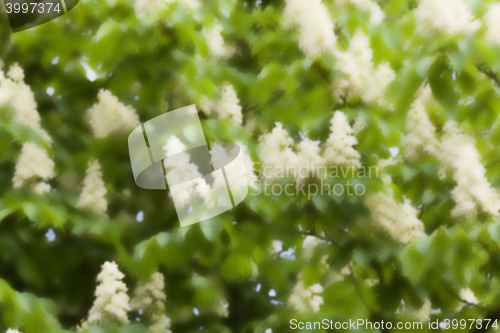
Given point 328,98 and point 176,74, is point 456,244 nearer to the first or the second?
point 328,98

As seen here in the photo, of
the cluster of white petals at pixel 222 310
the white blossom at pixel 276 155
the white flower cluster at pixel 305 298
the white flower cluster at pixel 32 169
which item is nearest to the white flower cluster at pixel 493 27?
the white blossom at pixel 276 155

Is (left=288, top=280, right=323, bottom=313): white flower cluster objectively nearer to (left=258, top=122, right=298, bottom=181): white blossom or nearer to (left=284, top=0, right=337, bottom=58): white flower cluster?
(left=258, top=122, right=298, bottom=181): white blossom

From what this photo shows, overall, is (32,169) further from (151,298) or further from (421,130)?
(421,130)

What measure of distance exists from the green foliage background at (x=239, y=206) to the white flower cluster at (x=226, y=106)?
41mm

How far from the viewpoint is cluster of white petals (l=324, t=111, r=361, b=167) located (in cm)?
115

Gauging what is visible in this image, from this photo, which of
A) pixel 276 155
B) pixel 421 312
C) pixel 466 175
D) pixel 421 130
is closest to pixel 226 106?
pixel 276 155

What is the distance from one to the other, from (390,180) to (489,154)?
29 centimetres

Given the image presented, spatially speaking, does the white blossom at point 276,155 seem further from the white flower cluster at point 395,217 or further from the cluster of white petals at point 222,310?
the cluster of white petals at point 222,310

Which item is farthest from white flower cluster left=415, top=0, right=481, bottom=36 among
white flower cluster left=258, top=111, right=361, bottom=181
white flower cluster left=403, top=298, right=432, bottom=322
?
white flower cluster left=403, top=298, right=432, bottom=322

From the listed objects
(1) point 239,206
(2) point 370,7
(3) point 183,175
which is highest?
(2) point 370,7

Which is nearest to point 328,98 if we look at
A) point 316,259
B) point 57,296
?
point 316,259

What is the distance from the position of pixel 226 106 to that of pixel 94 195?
0.48 meters

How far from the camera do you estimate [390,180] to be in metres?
1.23

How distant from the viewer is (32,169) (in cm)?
122
